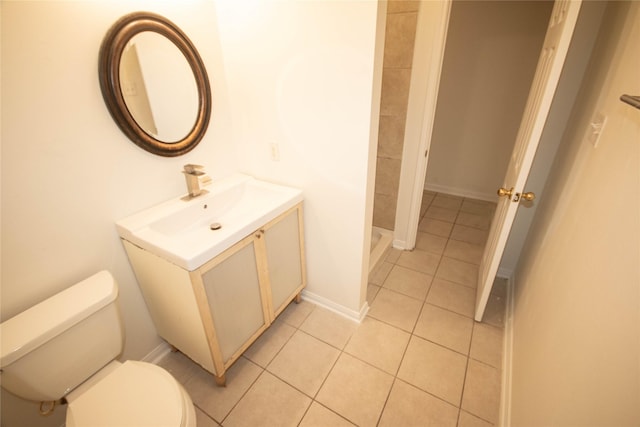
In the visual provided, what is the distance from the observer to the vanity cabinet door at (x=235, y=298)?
4.01 ft

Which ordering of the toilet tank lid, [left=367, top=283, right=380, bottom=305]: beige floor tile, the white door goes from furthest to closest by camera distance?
[left=367, top=283, right=380, bottom=305]: beige floor tile
the white door
the toilet tank lid

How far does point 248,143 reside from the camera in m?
1.72

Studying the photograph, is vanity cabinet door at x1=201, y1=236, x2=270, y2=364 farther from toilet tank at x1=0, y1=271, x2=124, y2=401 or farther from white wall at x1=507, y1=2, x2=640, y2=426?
white wall at x1=507, y1=2, x2=640, y2=426

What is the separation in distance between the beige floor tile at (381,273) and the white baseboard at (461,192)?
67.6 inches

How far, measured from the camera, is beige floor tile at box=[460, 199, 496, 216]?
307 centimetres

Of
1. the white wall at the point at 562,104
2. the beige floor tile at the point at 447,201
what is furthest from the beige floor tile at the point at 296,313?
the beige floor tile at the point at 447,201

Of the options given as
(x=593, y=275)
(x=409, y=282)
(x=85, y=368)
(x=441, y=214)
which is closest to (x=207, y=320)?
(x=85, y=368)

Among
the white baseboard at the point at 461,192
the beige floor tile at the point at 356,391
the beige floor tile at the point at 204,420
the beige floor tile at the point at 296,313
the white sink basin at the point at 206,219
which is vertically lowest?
the beige floor tile at the point at 204,420

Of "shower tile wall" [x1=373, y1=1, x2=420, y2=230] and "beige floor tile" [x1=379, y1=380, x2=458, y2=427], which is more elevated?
"shower tile wall" [x1=373, y1=1, x2=420, y2=230]

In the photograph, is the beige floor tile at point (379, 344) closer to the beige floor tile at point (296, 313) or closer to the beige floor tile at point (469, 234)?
the beige floor tile at point (296, 313)

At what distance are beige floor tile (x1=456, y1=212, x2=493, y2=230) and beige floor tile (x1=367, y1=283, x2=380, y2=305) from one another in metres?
1.36

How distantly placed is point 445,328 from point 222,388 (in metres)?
1.33

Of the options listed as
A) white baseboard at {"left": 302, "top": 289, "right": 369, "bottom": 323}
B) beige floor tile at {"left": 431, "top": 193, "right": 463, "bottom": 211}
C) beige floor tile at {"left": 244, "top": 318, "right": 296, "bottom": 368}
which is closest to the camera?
beige floor tile at {"left": 244, "top": 318, "right": 296, "bottom": 368}

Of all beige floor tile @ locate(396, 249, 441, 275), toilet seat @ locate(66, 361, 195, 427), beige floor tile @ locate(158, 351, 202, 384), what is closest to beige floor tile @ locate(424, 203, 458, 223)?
beige floor tile @ locate(396, 249, 441, 275)
